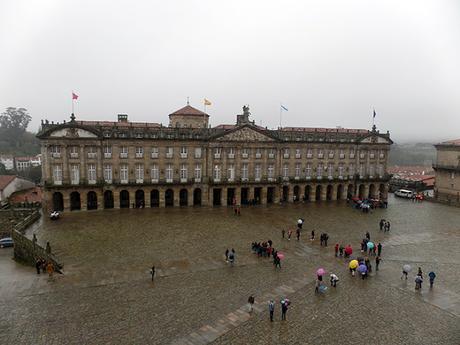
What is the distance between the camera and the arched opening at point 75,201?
4597cm

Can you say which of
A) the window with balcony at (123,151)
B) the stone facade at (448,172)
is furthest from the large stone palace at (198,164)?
the stone facade at (448,172)

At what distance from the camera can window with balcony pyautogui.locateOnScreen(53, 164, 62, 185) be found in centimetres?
4384

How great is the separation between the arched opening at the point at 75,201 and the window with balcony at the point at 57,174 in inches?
99.0

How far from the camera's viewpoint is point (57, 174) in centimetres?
4403

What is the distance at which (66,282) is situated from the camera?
78.5 feet

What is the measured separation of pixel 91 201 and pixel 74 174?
461 cm

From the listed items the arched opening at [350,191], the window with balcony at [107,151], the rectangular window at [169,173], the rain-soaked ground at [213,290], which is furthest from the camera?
the arched opening at [350,191]

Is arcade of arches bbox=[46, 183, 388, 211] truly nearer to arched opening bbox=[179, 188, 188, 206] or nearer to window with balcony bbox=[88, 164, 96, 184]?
arched opening bbox=[179, 188, 188, 206]

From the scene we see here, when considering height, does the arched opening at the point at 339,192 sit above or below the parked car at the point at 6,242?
above

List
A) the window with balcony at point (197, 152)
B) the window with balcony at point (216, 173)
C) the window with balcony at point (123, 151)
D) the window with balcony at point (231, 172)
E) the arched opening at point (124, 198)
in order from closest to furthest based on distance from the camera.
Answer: the window with balcony at point (123, 151) → the arched opening at point (124, 198) → the window with balcony at point (197, 152) → the window with balcony at point (216, 173) → the window with balcony at point (231, 172)

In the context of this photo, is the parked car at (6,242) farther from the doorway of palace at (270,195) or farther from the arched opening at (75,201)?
the doorway of palace at (270,195)

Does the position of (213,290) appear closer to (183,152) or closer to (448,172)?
(183,152)

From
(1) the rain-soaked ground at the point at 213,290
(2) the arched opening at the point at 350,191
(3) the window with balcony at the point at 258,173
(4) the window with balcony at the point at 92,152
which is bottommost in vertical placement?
(1) the rain-soaked ground at the point at 213,290

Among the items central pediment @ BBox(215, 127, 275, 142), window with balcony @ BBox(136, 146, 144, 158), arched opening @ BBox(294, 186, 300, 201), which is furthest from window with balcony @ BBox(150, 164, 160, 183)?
arched opening @ BBox(294, 186, 300, 201)
